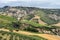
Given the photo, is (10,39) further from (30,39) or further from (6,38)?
(30,39)

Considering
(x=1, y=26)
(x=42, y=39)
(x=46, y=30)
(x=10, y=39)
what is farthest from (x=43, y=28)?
(x=10, y=39)

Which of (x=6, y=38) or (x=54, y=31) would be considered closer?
(x=6, y=38)

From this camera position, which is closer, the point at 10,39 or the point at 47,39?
the point at 10,39

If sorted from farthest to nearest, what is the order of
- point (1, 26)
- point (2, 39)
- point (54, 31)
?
point (54, 31)
point (1, 26)
point (2, 39)

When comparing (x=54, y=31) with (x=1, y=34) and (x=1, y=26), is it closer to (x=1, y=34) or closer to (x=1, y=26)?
(x=1, y=26)

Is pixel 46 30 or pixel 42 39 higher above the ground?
pixel 42 39

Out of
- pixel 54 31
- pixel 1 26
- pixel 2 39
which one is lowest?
pixel 54 31

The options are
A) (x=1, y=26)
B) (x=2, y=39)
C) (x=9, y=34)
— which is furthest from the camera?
(x=1, y=26)

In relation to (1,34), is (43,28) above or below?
below

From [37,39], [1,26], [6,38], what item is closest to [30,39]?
[37,39]
